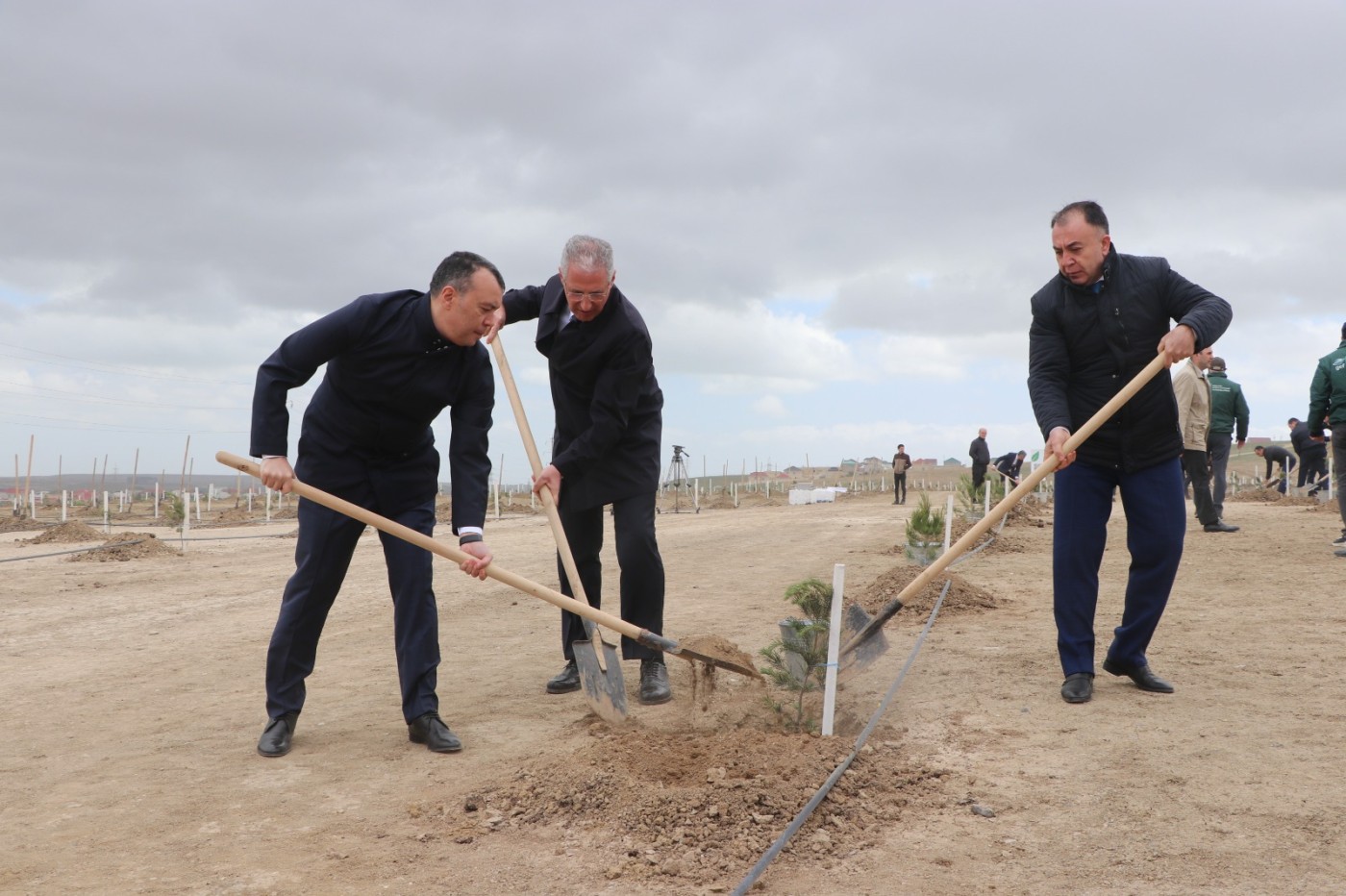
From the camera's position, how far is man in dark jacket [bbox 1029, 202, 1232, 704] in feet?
13.8

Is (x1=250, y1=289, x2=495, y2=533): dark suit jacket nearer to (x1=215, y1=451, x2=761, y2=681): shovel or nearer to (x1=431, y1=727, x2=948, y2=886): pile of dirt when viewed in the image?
(x1=215, y1=451, x2=761, y2=681): shovel

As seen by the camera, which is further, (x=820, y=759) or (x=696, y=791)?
(x=820, y=759)

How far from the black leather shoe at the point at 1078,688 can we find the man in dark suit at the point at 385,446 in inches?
98.5

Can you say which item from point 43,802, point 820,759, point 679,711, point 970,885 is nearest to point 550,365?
point 679,711

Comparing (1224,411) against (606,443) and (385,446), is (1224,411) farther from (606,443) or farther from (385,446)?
(385,446)

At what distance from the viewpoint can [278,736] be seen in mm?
3824

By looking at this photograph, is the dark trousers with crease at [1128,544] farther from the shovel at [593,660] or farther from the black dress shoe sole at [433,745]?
the black dress shoe sole at [433,745]

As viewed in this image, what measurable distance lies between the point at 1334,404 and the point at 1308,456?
1077 centimetres

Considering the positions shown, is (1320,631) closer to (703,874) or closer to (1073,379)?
(1073,379)

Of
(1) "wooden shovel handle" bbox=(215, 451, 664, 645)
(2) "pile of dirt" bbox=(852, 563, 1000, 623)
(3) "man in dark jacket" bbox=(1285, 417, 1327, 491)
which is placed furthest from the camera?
(3) "man in dark jacket" bbox=(1285, 417, 1327, 491)

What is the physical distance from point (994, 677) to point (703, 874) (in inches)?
102

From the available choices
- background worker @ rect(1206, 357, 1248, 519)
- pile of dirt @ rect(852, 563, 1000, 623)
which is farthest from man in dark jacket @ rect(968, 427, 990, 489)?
pile of dirt @ rect(852, 563, 1000, 623)

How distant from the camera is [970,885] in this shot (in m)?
2.49

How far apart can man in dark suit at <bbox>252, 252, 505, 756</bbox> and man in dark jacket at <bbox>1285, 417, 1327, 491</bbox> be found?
690 inches
